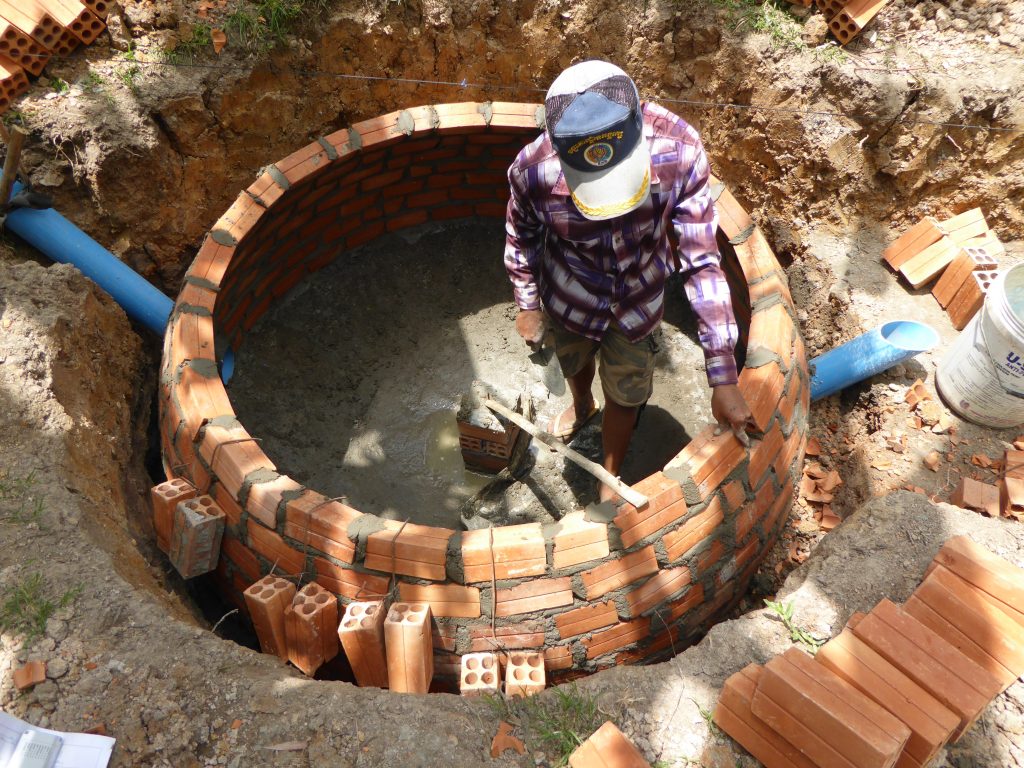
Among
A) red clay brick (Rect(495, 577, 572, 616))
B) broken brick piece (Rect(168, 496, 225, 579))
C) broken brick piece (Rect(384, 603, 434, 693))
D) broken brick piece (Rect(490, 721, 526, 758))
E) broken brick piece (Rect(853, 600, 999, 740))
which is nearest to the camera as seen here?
broken brick piece (Rect(853, 600, 999, 740))

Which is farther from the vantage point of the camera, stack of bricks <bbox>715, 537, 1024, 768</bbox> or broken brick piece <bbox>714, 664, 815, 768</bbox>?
broken brick piece <bbox>714, 664, 815, 768</bbox>

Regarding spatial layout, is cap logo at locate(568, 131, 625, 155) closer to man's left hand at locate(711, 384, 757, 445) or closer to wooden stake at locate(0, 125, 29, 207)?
man's left hand at locate(711, 384, 757, 445)

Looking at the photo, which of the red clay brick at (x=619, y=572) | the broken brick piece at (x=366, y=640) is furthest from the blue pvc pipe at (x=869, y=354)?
the broken brick piece at (x=366, y=640)

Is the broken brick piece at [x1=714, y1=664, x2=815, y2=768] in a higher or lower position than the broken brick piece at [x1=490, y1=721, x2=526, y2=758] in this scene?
lower

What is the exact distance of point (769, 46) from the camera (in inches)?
141

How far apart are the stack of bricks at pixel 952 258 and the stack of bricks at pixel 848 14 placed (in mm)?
1040

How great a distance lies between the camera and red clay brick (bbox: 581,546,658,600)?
2.36 m

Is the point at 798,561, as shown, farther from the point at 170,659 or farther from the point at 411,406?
the point at 170,659

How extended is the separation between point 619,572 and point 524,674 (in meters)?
0.47

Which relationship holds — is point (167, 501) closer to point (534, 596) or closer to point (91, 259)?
point (534, 596)

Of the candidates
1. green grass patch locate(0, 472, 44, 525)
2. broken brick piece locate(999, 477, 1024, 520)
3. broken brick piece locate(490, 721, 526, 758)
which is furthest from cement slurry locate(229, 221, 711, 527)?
broken brick piece locate(490, 721, 526, 758)

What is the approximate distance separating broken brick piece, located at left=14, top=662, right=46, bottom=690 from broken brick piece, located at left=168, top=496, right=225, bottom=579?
567 mm

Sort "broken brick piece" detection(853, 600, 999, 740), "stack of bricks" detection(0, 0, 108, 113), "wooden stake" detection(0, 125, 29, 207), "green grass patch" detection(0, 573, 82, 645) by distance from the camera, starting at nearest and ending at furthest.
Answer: "broken brick piece" detection(853, 600, 999, 740) < "green grass patch" detection(0, 573, 82, 645) < "wooden stake" detection(0, 125, 29, 207) < "stack of bricks" detection(0, 0, 108, 113)

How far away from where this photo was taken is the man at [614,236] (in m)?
2.09
